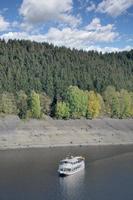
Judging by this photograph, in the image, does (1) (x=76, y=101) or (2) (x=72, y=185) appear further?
(1) (x=76, y=101)

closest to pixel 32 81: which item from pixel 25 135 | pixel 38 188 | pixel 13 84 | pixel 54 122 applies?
pixel 13 84

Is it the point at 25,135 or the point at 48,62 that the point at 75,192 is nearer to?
the point at 25,135

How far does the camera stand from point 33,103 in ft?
526

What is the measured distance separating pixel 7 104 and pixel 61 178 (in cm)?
6005

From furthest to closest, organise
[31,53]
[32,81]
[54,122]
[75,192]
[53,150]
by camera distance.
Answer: [31,53]
[32,81]
[54,122]
[53,150]
[75,192]

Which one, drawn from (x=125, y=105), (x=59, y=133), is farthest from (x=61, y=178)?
(x=125, y=105)

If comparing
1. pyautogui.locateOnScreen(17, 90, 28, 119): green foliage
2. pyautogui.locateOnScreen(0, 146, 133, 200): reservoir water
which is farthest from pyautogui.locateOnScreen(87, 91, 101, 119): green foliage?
pyautogui.locateOnScreen(0, 146, 133, 200): reservoir water

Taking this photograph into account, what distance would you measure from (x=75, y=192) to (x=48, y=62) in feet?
358

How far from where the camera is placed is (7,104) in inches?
6122

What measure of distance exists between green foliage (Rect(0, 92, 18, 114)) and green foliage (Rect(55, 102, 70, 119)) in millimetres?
15305

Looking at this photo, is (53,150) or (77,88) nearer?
(53,150)

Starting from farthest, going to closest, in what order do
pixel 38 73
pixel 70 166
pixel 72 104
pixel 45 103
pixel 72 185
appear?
pixel 38 73 < pixel 72 104 < pixel 45 103 < pixel 70 166 < pixel 72 185

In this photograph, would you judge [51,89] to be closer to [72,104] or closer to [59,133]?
[72,104]

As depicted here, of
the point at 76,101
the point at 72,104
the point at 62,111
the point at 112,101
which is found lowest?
the point at 62,111
